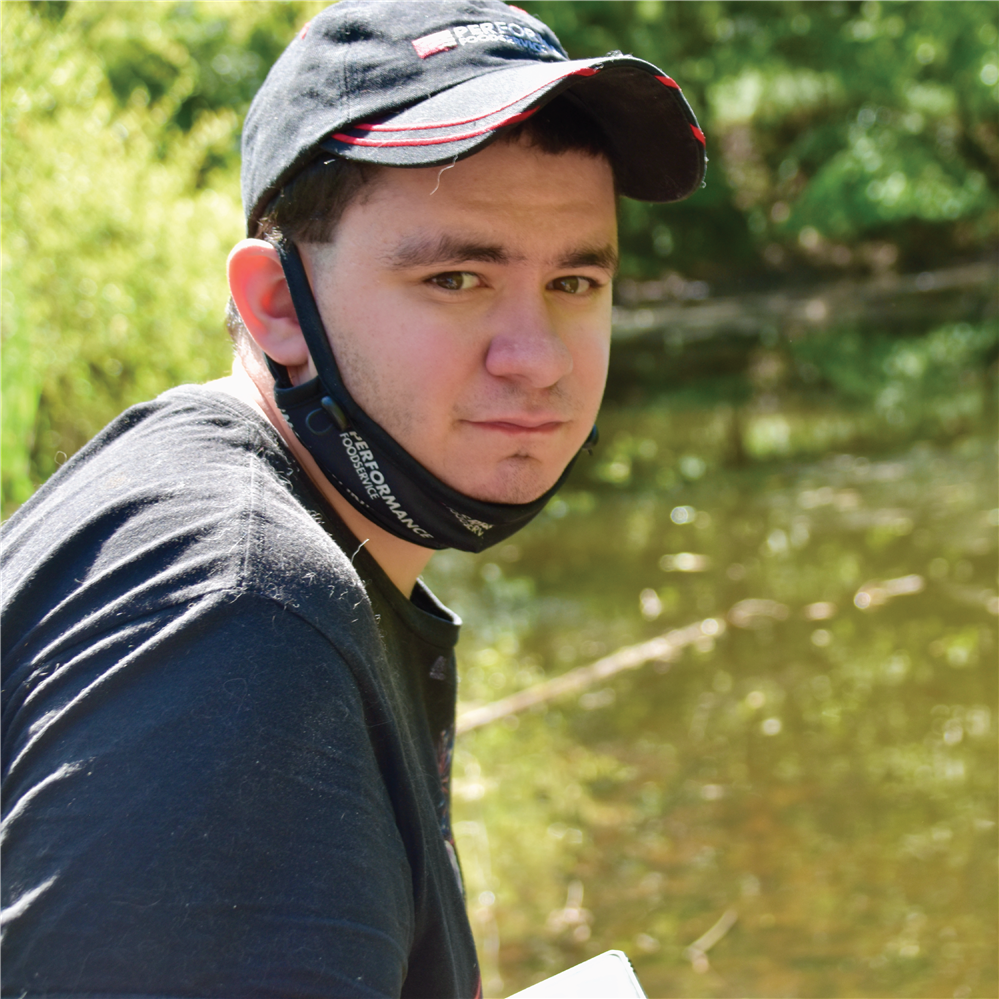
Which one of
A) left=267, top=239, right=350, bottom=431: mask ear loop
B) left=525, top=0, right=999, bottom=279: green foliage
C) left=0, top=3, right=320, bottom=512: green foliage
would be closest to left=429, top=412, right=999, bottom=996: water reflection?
left=0, top=3, right=320, bottom=512: green foliage

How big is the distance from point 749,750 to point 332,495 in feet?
12.6

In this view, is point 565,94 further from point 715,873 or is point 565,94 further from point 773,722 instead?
point 773,722

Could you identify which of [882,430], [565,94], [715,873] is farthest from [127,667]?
[882,430]

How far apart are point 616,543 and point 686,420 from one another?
4.34 metres

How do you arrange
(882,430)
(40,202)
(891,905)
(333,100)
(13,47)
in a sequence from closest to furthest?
(333,100)
(13,47)
(891,905)
(40,202)
(882,430)

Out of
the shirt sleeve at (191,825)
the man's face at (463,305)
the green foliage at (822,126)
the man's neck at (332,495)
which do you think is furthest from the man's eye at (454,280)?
the green foliage at (822,126)

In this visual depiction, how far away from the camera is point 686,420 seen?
1230 cm

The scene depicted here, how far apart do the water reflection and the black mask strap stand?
2425 millimetres

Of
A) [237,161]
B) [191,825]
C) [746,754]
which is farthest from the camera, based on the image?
[237,161]

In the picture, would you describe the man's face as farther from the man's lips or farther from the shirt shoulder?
the shirt shoulder

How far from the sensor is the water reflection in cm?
381

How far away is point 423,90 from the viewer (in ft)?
4.70

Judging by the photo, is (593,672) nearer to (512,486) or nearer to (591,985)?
(512,486)

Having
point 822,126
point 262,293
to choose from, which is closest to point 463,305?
point 262,293
